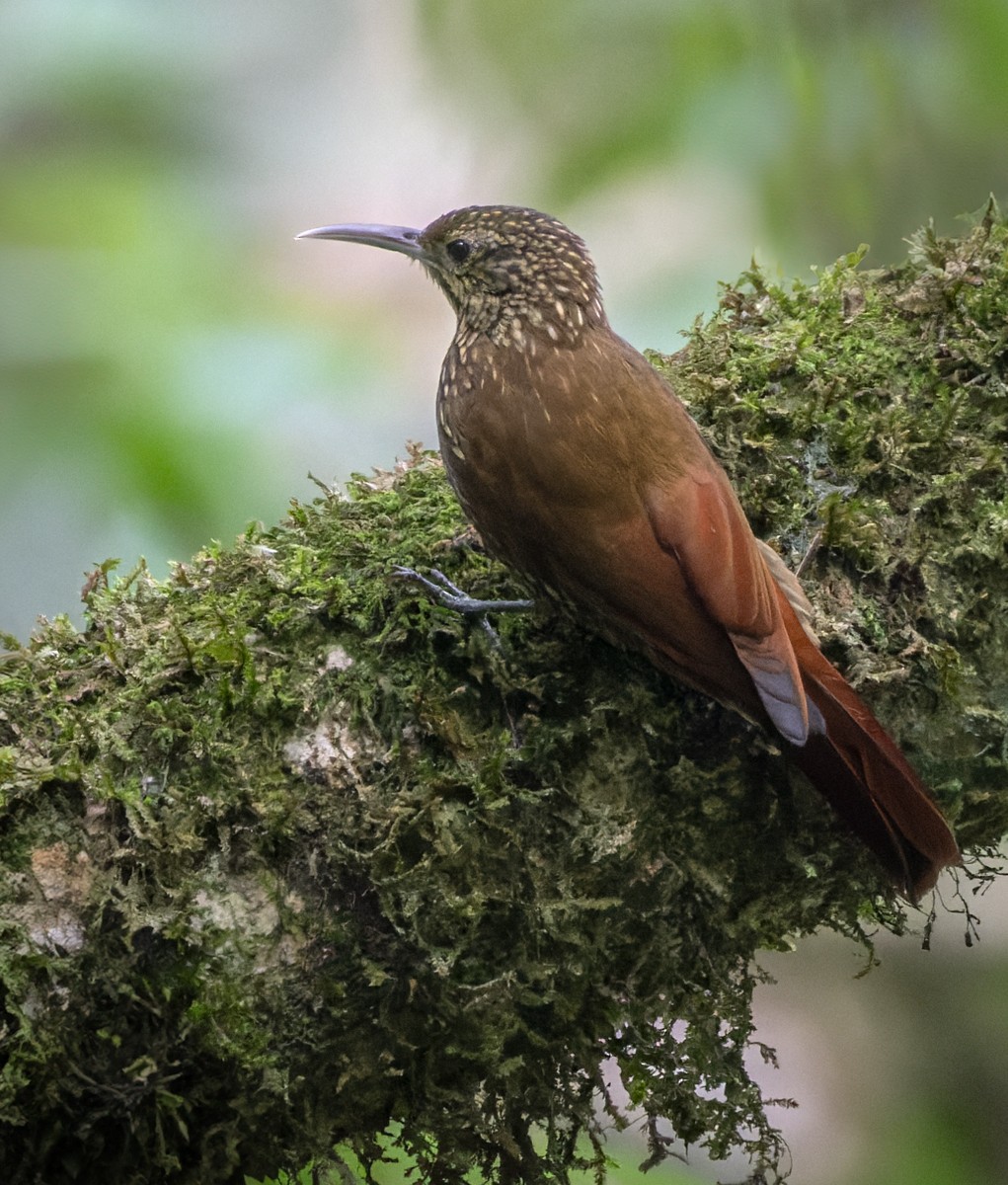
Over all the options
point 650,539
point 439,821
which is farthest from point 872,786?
point 439,821

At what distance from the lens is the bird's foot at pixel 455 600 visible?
1.63 meters

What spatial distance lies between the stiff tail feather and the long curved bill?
1.11 metres

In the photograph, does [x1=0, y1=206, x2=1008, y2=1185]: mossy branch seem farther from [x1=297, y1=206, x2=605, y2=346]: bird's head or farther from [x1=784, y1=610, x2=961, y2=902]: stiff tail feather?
[x1=297, y1=206, x2=605, y2=346]: bird's head

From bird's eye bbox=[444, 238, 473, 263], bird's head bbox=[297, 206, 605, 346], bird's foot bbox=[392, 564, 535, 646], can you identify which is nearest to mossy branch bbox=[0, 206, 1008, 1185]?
bird's foot bbox=[392, 564, 535, 646]

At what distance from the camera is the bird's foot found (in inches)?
64.3

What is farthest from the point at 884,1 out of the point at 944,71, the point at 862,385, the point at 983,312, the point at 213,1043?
the point at 213,1043

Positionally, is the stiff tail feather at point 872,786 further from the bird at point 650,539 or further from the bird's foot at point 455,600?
the bird's foot at point 455,600

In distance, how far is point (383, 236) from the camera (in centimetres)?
Result: 226

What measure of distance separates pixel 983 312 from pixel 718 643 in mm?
796

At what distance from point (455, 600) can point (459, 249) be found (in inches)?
32.0

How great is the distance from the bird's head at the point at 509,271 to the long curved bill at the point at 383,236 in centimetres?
2

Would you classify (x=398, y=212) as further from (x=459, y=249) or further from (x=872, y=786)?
(x=872, y=786)

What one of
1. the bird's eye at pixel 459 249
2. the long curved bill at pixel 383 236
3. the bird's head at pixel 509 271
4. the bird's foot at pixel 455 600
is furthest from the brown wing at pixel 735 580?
the long curved bill at pixel 383 236

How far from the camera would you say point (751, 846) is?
1.58 meters
